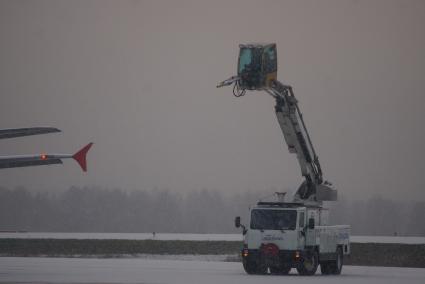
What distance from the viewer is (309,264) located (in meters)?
46.0

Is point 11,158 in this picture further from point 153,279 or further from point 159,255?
point 159,255

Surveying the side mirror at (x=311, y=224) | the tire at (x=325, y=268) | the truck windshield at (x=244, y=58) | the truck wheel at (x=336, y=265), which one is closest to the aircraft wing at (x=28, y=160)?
the truck windshield at (x=244, y=58)

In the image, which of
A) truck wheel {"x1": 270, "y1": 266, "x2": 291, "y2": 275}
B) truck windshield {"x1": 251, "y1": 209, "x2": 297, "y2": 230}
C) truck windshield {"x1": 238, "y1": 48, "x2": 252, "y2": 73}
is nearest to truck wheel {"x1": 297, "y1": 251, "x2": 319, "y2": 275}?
truck wheel {"x1": 270, "y1": 266, "x2": 291, "y2": 275}

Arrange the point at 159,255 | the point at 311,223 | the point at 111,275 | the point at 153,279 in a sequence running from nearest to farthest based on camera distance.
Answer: the point at 153,279 < the point at 111,275 < the point at 311,223 < the point at 159,255

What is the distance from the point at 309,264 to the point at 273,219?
264 cm

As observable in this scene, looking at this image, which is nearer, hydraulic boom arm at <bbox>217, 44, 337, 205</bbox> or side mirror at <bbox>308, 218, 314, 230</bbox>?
hydraulic boom arm at <bbox>217, 44, 337, 205</bbox>

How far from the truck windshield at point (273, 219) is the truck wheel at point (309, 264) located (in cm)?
164

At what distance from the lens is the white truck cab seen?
45375 mm

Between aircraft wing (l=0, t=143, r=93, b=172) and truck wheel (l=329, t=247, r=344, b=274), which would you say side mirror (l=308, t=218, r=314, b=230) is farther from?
aircraft wing (l=0, t=143, r=93, b=172)

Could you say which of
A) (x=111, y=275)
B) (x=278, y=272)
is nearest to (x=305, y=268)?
(x=278, y=272)

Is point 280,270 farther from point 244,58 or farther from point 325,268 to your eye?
point 244,58

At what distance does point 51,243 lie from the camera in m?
84.2

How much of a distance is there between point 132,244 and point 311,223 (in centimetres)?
4294

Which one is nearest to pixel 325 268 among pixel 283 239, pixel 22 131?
pixel 283 239
